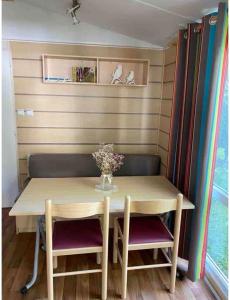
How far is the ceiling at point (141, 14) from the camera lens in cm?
199

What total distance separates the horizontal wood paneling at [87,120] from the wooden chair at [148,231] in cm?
136

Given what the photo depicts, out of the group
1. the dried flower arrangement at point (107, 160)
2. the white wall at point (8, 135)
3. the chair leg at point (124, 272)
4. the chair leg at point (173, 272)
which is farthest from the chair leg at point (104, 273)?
the white wall at point (8, 135)

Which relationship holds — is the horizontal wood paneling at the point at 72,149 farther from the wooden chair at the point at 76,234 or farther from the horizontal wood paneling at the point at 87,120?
the wooden chair at the point at 76,234

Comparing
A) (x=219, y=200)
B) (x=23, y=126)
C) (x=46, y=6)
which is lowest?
(x=219, y=200)

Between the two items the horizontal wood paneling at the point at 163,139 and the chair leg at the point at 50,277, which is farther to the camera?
the horizontal wood paneling at the point at 163,139

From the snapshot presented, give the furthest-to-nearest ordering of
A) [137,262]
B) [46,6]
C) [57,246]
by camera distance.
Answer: [46,6] → [137,262] → [57,246]

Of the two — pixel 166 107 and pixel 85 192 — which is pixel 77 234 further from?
pixel 166 107

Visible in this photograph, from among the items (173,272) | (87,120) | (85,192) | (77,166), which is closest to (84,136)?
(87,120)

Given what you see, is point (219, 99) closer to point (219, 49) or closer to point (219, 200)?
point (219, 49)

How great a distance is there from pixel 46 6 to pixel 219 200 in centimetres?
274

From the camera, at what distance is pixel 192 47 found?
85.0 inches

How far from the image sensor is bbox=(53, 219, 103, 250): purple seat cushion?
6.28 feet

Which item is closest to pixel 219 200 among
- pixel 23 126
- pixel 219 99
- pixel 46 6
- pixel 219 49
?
pixel 219 99

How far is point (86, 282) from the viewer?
2164 millimetres
